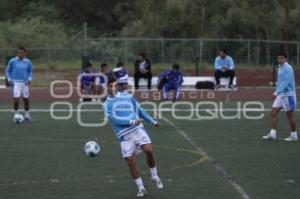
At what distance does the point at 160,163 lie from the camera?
13273mm

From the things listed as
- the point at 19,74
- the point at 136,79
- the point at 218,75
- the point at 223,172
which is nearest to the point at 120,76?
the point at 19,74

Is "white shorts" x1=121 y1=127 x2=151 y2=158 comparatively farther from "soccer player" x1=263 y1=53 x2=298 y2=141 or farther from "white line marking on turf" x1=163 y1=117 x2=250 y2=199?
"soccer player" x1=263 y1=53 x2=298 y2=141

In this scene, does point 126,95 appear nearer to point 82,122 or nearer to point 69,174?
point 69,174

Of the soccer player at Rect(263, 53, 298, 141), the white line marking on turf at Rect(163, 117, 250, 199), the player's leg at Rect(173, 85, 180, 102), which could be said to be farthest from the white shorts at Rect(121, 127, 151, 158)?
the player's leg at Rect(173, 85, 180, 102)

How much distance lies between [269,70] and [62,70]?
32.4 feet

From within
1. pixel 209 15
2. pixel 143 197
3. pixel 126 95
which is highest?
pixel 209 15

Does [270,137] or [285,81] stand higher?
[285,81]

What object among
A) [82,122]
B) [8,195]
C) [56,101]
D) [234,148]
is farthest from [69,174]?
[56,101]

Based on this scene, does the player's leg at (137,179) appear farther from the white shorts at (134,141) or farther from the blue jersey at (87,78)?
the blue jersey at (87,78)

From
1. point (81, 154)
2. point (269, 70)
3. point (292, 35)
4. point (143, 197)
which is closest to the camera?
point (143, 197)

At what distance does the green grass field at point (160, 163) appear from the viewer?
10.7m

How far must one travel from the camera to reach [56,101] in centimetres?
3012

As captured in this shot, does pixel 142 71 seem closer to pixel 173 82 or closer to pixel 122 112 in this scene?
pixel 173 82

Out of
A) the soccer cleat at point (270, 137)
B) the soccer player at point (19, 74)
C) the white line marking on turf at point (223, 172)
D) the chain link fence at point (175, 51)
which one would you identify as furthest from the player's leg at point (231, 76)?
the soccer cleat at point (270, 137)
